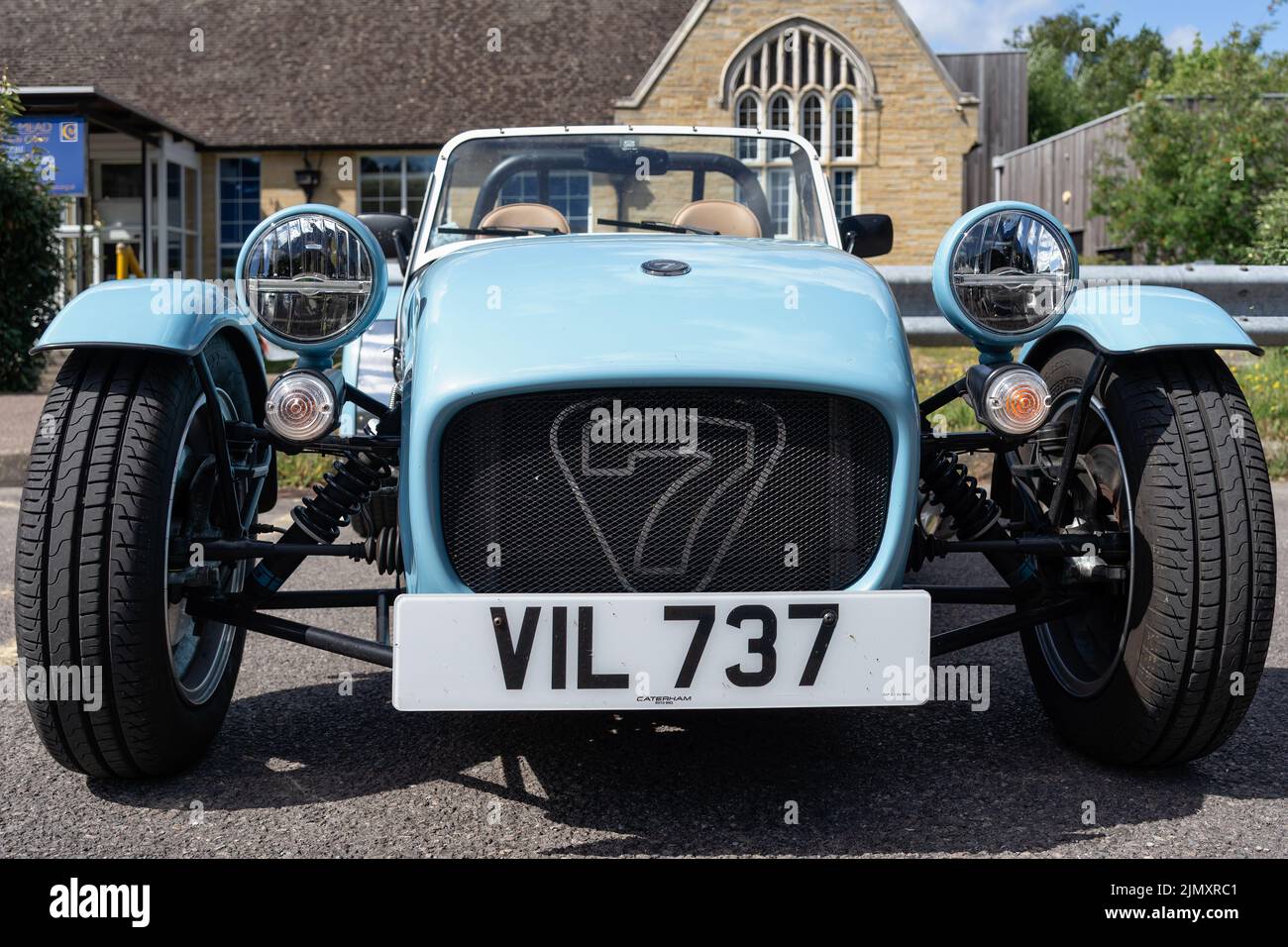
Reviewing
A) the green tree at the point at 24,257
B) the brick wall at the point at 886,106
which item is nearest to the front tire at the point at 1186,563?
the green tree at the point at 24,257

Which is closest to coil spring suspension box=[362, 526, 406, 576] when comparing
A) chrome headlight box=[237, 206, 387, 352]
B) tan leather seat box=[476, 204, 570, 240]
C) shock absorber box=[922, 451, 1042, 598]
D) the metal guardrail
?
chrome headlight box=[237, 206, 387, 352]

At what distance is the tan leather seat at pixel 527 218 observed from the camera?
4430 millimetres

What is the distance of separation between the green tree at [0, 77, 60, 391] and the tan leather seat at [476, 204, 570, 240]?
1022 centimetres

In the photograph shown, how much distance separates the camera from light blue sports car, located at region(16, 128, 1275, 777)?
2.66m

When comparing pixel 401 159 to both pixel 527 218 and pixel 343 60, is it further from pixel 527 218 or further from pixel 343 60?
pixel 527 218

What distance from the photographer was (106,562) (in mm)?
2783

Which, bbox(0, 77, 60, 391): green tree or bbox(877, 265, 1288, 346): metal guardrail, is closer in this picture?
bbox(877, 265, 1288, 346): metal guardrail

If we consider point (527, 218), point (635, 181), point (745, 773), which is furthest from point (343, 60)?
point (745, 773)

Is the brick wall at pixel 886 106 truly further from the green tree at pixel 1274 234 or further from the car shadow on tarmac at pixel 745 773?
the car shadow on tarmac at pixel 745 773

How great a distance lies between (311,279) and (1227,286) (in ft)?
18.3

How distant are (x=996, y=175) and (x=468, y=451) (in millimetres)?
35307

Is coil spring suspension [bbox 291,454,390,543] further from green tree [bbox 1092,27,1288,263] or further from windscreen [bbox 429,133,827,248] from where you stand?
green tree [bbox 1092,27,1288,263]

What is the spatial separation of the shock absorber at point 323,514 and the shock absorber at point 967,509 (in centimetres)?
135

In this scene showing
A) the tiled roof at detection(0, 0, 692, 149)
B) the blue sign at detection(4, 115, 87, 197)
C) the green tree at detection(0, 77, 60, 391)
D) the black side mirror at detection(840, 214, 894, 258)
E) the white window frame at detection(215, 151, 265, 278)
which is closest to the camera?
the black side mirror at detection(840, 214, 894, 258)
